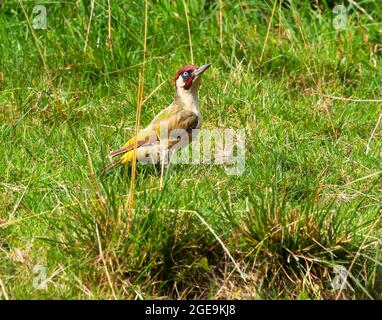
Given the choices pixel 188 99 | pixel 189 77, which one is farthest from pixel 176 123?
pixel 189 77

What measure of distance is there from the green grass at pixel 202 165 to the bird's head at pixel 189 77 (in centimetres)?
20

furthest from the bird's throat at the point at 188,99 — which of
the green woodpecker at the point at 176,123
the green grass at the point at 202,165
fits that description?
the green grass at the point at 202,165

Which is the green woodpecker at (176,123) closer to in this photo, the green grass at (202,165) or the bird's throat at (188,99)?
the bird's throat at (188,99)

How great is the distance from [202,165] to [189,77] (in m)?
0.76

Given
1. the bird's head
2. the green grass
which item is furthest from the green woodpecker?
the green grass

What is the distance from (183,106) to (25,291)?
7.59 feet

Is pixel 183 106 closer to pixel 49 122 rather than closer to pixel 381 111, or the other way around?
pixel 49 122

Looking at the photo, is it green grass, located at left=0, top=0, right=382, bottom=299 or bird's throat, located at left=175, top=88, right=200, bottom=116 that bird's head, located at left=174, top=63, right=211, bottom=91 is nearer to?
bird's throat, located at left=175, top=88, right=200, bottom=116

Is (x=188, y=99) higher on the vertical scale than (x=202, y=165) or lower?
higher

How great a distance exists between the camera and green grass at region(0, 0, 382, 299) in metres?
5.11

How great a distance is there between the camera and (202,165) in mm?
6496

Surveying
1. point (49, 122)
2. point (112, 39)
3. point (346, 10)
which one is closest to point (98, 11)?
point (112, 39)

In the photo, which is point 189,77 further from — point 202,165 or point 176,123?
point 202,165

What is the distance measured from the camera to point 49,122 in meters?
7.04
